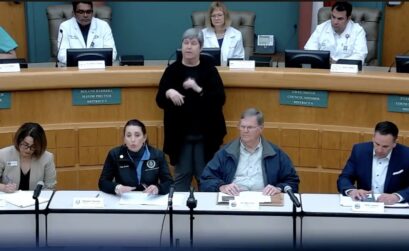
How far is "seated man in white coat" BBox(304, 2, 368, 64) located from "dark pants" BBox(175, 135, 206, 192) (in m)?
1.78

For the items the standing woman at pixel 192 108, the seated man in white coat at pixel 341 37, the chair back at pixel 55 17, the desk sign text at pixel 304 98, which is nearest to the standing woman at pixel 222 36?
the seated man in white coat at pixel 341 37

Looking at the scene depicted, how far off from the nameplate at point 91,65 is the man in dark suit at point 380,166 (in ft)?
6.94

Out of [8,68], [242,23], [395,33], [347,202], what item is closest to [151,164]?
[347,202]

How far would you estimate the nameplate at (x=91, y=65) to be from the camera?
20.6 ft

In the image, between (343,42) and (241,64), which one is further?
(343,42)

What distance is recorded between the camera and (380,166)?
17.3 feet

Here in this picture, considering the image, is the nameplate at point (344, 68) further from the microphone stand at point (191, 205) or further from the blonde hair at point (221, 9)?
the microphone stand at point (191, 205)

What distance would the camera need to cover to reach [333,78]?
6.07 metres

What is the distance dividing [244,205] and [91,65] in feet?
7.51

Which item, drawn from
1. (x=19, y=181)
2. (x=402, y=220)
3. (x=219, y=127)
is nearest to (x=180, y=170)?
(x=219, y=127)

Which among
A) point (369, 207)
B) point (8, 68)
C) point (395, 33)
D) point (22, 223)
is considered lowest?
point (22, 223)

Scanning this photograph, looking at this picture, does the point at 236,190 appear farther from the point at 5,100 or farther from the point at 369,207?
the point at 5,100

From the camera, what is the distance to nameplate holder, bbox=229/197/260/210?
14.7 feet

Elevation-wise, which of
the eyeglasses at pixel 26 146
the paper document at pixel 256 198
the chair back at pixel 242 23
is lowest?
the paper document at pixel 256 198
